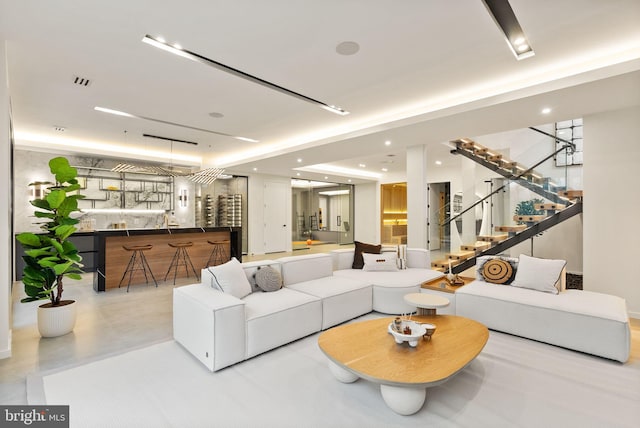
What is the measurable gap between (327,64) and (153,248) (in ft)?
16.1

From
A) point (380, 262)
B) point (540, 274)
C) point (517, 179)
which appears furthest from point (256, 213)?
point (540, 274)

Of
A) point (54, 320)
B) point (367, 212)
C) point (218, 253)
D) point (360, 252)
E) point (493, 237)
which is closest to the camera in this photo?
point (54, 320)

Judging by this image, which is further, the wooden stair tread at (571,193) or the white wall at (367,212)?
the white wall at (367,212)

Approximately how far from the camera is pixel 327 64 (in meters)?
3.48

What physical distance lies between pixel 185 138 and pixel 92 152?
2.31m

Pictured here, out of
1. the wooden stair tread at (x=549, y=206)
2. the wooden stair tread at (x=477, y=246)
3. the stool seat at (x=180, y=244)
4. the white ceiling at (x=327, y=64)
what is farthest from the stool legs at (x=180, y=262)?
the wooden stair tread at (x=549, y=206)

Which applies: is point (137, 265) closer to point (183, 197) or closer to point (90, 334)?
point (90, 334)

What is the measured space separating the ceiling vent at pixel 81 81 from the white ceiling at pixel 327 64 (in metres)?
0.07

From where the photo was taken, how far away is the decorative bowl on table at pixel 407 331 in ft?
7.84

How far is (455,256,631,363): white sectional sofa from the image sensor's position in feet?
9.16

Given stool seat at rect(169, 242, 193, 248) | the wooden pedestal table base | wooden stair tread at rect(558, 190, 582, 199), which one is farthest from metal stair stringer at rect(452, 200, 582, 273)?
stool seat at rect(169, 242, 193, 248)

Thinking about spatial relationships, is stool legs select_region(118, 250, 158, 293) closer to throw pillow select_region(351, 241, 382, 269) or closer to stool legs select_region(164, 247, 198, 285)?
stool legs select_region(164, 247, 198, 285)

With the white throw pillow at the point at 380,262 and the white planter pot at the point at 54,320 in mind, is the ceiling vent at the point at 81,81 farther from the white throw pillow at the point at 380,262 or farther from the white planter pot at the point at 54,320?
the white throw pillow at the point at 380,262

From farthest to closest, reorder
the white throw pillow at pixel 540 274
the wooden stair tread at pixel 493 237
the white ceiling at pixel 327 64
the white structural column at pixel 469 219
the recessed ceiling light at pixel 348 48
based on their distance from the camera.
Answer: the white structural column at pixel 469 219, the wooden stair tread at pixel 493 237, the white throw pillow at pixel 540 274, the recessed ceiling light at pixel 348 48, the white ceiling at pixel 327 64
